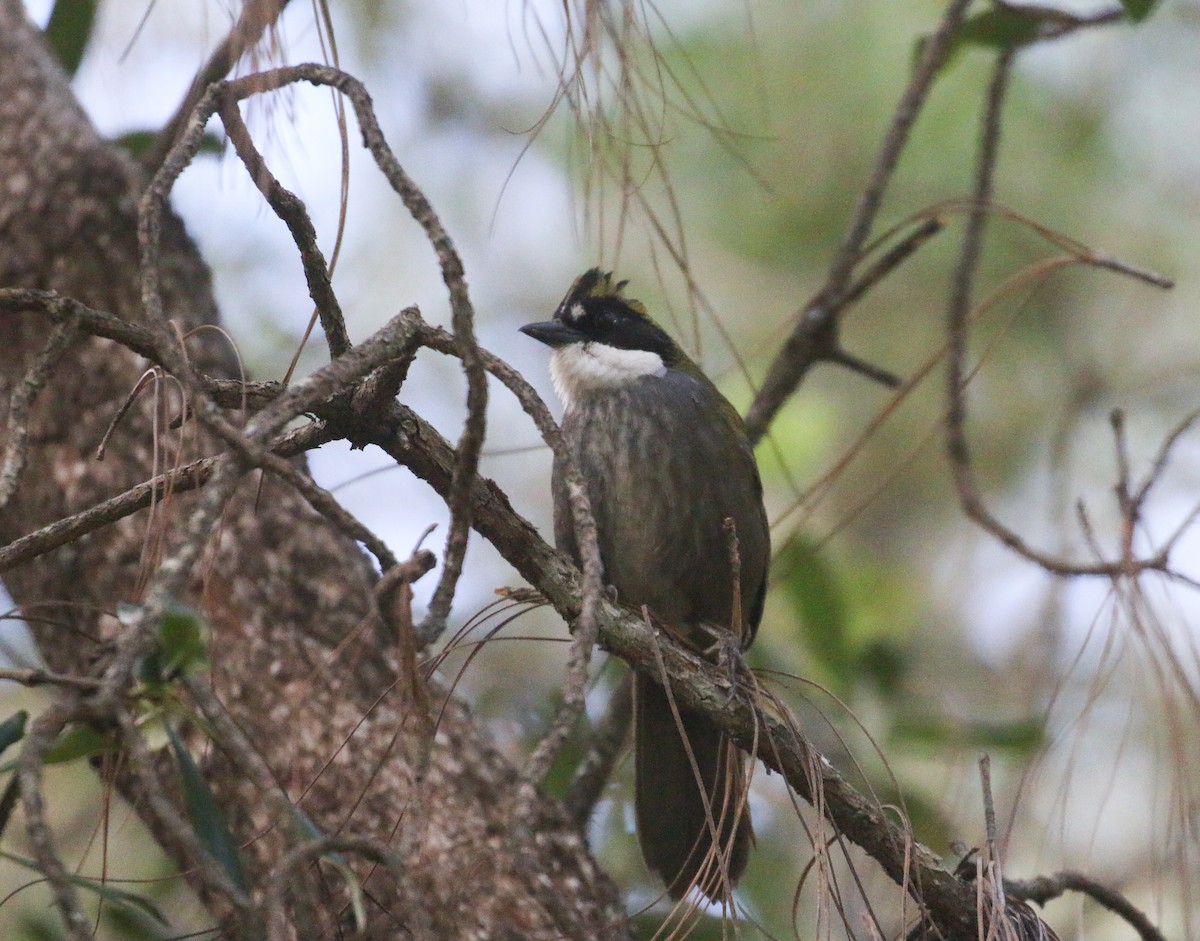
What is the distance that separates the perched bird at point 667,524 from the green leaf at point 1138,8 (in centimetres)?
150

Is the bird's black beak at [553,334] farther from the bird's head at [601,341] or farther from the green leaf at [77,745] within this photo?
the green leaf at [77,745]

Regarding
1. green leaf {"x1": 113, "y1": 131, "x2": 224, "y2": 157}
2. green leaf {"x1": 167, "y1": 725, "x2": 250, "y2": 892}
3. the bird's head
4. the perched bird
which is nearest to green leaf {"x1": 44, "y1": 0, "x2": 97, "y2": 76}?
green leaf {"x1": 113, "y1": 131, "x2": 224, "y2": 157}

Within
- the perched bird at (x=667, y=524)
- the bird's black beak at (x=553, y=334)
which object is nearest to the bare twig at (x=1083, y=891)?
the perched bird at (x=667, y=524)

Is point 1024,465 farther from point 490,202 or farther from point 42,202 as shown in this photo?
point 42,202

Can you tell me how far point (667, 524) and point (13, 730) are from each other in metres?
2.13

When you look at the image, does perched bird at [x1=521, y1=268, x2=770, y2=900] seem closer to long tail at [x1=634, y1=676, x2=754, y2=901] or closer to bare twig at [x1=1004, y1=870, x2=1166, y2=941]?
long tail at [x1=634, y1=676, x2=754, y2=901]

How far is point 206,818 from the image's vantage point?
Result: 183 cm

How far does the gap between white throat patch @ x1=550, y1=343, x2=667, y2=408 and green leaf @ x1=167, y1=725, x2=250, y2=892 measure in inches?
91.5

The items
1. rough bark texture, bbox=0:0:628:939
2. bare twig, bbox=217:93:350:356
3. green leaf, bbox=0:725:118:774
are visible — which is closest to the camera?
green leaf, bbox=0:725:118:774

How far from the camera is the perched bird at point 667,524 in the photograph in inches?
142

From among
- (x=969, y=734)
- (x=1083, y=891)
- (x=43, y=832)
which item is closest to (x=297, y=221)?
(x=43, y=832)

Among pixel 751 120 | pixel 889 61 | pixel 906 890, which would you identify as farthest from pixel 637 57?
pixel 889 61

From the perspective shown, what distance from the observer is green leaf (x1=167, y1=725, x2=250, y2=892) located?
179cm

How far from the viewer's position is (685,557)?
12.3 feet
